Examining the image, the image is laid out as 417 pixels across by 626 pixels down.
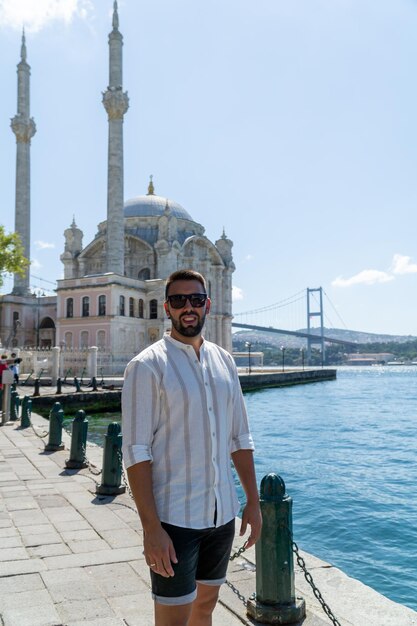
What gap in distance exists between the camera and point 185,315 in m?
2.52

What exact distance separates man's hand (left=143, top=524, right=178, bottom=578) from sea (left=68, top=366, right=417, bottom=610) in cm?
437

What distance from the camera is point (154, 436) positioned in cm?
235

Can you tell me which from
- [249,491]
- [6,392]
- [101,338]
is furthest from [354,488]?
[101,338]

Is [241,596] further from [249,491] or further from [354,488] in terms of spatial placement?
[354,488]

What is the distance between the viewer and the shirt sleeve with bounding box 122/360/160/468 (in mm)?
2264

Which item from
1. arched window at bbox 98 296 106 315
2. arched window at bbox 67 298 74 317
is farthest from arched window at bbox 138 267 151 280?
arched window at bbox 98 296 106 315

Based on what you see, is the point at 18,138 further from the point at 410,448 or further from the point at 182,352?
the point at 182,352

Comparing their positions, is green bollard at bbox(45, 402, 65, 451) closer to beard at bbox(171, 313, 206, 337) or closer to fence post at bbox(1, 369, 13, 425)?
fence post at bbox(1, 369, 13, 425)

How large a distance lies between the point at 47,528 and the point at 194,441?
362 centimetres

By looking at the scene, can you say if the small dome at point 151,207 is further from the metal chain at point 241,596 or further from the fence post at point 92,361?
the metal chain at point 241,596

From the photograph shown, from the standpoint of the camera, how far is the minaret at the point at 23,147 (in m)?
45.8

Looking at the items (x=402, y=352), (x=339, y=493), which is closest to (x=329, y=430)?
(x=339, y=493)

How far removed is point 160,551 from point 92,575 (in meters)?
2.32

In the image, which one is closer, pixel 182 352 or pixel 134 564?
pixel 182 352
